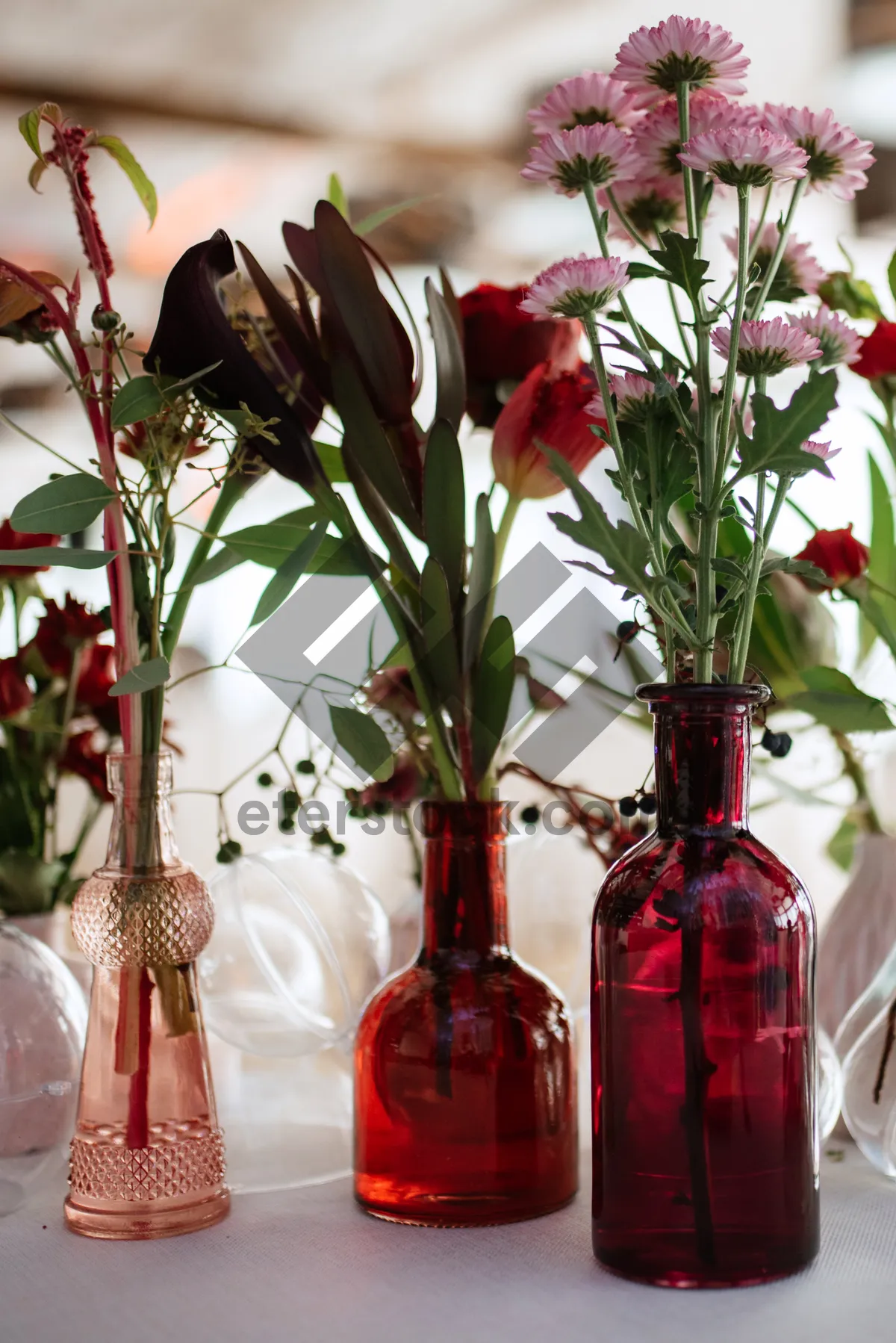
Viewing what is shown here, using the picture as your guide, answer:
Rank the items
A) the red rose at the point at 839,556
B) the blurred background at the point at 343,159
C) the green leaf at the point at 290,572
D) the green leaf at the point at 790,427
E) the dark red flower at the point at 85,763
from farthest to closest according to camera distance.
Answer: the blurred background at the point at 343,159 < the dark red flower at the point at 85,763 < the red rose at the point at 839,556 < the green leaf at the point at 290,572 < the green leaf at the point at 790,427

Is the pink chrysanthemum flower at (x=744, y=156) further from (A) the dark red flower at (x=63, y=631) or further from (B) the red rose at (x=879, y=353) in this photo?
(A) the dark red flower at (x=63, y=631)

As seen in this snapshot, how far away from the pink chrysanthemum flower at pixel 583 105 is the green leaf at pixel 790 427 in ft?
0.48

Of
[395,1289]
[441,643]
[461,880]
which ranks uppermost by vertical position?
[441,643]

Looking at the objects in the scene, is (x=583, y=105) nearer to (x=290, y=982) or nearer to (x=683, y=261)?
(x=683, y=261)

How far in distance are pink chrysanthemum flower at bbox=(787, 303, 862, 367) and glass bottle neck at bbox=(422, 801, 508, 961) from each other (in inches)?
9.1

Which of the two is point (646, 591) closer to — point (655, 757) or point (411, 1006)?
point (655, 757)

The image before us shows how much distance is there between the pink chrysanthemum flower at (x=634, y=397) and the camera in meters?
0.46

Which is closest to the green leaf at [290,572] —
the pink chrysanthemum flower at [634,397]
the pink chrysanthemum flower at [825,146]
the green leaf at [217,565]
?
the green leaf at [217,565]

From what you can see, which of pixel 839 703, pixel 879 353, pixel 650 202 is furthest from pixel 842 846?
pixel 650 202

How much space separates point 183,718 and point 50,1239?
2.00 feet

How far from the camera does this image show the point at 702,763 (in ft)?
1.52

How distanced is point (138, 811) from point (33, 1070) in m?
0.13

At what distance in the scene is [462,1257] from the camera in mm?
485

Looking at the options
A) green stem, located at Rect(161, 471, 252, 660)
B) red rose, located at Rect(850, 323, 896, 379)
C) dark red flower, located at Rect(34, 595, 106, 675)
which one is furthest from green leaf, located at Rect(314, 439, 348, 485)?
red rose, located at Rect(850, 323, 896, 379)
